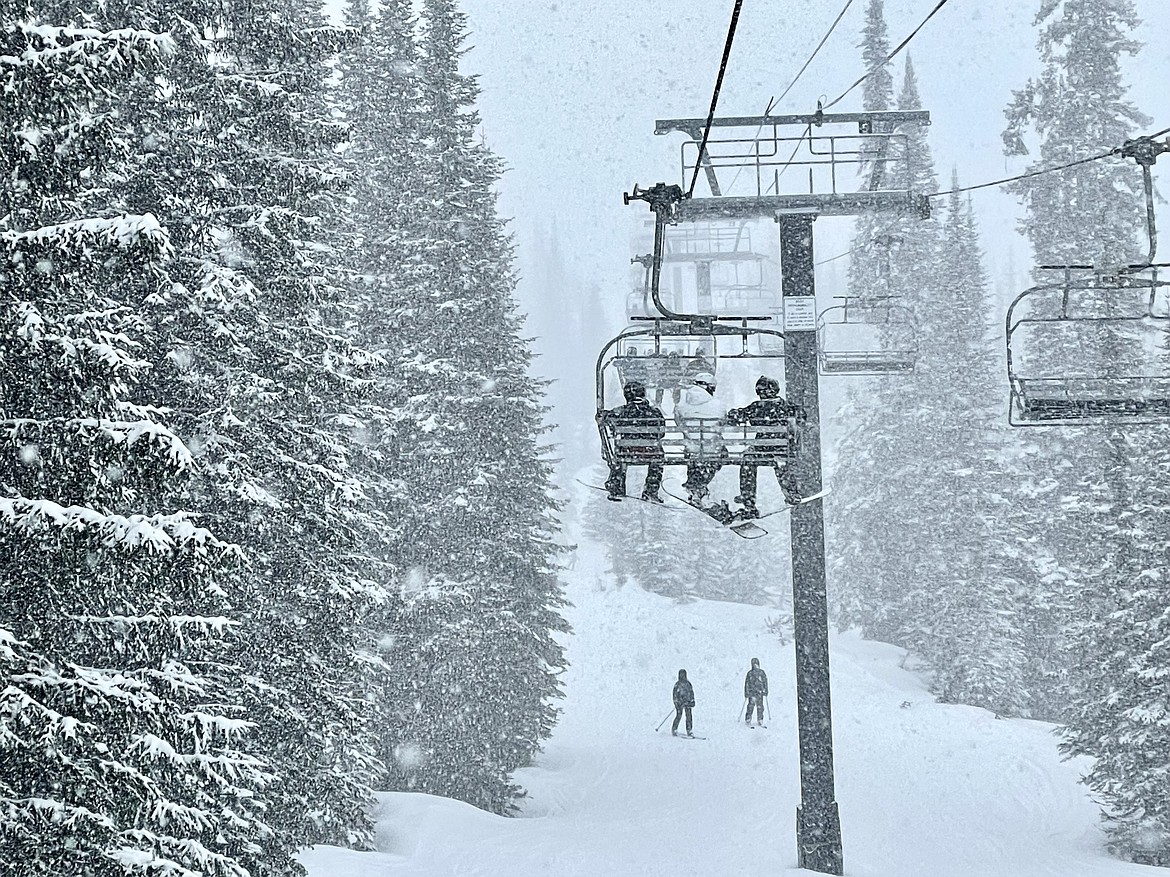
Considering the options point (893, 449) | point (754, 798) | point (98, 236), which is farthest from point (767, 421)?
point (893, 449)

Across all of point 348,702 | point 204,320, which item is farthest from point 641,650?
point 204,320

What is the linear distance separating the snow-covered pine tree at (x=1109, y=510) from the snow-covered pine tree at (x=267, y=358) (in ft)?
39.7

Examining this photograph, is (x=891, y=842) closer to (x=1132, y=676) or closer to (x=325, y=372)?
(x=1132, y=676)

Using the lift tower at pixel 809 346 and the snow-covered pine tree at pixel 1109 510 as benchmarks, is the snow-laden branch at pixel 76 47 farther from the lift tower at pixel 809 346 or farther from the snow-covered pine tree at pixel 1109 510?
the snow-covered pine tree at pixel 1109 510

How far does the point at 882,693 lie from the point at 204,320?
2423 centimetres

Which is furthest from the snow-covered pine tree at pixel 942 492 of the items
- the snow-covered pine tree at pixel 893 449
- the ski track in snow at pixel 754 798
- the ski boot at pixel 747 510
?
the ski boot at pixel 747 510

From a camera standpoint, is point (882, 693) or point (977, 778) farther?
point (882, 693)

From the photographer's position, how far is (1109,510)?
18.0m

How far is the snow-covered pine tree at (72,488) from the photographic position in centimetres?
711

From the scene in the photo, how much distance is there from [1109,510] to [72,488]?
1637cm

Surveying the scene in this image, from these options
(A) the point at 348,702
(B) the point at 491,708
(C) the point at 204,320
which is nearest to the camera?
(C) the point at 204,320

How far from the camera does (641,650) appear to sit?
133 feet

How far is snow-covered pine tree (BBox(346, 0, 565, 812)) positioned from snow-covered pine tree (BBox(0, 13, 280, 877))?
1091cm

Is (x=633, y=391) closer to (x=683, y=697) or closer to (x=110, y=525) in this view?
(x=110, y=525)
